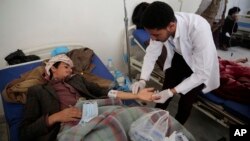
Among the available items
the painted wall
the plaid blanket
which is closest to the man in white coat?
the plaid blanket

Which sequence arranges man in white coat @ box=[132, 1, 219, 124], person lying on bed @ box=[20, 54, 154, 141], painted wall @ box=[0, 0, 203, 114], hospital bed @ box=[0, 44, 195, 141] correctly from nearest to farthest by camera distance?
man in white coat @ box=[132, 1, 219, 124], person lying on bed @ box=[20, 54, 154, 141], hospital bed @ box=[0, 44, 195, 141], painted wall @ box=[0, 0, 203, 114]

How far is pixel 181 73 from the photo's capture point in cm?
185

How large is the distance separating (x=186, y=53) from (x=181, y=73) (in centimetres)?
28

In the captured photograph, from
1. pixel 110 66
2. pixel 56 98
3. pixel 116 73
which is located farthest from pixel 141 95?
pixel 110 66

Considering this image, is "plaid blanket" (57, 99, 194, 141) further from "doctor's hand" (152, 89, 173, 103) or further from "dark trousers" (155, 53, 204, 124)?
"dark trousers" (155, 53, 204, 124)

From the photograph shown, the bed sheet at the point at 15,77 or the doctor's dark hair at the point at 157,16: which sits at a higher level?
the doctor's dark hair at the point at 157,16

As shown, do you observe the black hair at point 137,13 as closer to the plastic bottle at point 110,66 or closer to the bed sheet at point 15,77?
the plastic bottle at point 110,66

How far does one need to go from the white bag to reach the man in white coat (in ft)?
0.96

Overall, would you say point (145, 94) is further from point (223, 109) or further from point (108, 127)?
point (223, 109)

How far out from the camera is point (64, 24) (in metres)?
2.38

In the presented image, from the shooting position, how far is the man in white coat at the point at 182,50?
1.30 metres

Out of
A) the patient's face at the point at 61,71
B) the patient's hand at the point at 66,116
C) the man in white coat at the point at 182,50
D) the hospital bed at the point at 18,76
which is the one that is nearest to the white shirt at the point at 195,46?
the man in white coat at the point at 182,50

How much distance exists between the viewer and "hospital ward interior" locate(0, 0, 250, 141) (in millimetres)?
1337

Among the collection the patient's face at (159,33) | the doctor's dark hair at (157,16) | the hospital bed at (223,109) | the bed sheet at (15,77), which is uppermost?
the doctor's dark hair at (157,16)
